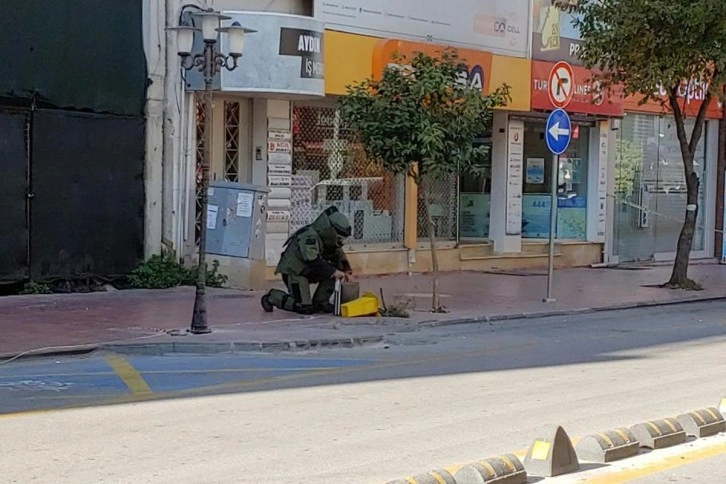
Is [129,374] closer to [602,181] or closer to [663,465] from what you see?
[663,465]

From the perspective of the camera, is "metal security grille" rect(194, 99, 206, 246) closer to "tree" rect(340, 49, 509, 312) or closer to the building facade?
the building facade

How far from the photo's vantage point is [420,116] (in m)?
16.4

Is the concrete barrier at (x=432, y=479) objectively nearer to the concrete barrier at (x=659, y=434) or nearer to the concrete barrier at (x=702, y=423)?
the concrete barrier at (x=659, y=434)

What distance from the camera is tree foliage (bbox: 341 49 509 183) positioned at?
53.6 ft

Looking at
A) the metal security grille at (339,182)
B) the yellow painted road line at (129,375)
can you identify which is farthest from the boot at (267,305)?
the metal security grille at (339,182)

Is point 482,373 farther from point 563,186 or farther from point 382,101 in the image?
point 563,186

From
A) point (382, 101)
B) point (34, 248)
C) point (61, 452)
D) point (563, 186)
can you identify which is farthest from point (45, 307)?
point (563, 186)

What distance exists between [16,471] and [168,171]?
498 inches

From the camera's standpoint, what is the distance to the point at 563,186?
2761 cm

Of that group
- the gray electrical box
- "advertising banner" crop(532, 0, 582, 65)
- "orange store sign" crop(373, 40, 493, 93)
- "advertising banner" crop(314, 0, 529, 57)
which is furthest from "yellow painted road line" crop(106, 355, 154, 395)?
"advertising banner" crop(532, 0, 582, 65)

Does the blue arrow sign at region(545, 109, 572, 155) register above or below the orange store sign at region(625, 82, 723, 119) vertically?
below

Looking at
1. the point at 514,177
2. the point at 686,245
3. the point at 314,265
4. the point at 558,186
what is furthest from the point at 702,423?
the point at 558,186

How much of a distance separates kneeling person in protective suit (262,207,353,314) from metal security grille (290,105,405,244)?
4876 millimetres

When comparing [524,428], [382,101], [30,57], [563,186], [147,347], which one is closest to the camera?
[524,428]
